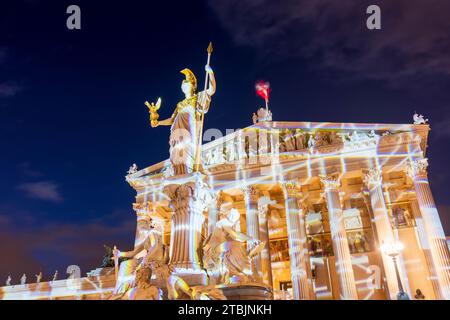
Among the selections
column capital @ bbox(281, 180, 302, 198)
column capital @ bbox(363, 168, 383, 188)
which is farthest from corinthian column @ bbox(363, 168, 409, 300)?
column capital @ bbox(281, 180, 302, 198)

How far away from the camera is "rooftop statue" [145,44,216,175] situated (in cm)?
877

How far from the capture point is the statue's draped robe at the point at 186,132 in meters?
8.73

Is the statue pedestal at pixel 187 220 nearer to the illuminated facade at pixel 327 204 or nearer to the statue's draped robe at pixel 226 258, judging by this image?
the statue's draped robe at pixel 226 258

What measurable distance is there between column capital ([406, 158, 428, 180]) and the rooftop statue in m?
19.4

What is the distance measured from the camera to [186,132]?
29.6ft

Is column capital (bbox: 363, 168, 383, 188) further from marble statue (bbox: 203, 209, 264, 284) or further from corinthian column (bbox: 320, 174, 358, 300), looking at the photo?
marble statue (bbox: 203, 209, 264, 284)

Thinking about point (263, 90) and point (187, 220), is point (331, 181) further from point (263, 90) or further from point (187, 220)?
point (187, 220)

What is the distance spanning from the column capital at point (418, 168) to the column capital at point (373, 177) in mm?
1914

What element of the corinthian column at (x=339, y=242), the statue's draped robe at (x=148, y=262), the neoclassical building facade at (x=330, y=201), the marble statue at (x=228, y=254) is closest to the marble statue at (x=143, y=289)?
the statue's draped robe at (x=148, y=262)
